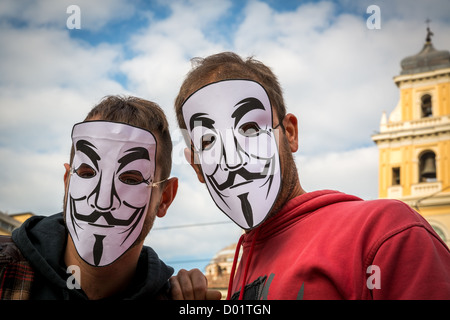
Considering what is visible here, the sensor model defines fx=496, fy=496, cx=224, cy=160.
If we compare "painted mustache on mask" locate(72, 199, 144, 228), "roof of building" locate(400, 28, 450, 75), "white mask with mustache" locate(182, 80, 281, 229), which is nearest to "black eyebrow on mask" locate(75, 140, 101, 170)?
"painted mustache on mask" locate(72, 199, 144, 228)

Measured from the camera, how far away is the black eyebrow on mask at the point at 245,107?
2893mm

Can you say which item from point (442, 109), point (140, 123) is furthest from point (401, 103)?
point (140, 123)

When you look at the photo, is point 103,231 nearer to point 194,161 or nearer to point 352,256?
point 194,161

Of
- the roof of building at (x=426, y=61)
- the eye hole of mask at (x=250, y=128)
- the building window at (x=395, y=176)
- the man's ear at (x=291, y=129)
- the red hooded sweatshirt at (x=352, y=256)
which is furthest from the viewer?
the roof of building at (x=426, y=61)

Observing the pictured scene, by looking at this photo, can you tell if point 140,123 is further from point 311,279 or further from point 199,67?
point 311,279

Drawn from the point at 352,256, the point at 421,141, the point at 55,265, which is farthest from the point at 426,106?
the point at 352,256

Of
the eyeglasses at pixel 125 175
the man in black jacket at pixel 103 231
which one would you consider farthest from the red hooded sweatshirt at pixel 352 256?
the eyeglasses at pixel 125 175

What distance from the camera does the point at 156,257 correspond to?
368cm

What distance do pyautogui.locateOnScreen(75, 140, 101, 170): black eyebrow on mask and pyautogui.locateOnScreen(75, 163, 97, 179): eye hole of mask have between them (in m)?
0.06

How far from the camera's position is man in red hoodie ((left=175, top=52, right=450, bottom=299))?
2076mm

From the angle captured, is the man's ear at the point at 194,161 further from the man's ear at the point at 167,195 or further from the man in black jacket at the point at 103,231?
the man's ear at the point at 167,195

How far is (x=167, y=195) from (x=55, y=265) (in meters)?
0.92

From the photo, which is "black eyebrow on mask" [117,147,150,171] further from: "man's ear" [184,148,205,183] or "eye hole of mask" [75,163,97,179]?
"man's ear" [184,148,205,183]
